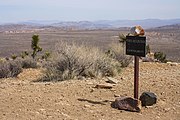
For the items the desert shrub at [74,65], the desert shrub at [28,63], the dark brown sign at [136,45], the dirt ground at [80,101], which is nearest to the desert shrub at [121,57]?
the desert shrub at [74,65]

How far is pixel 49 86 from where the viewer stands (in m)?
10.4

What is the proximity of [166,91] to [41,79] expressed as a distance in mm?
4881

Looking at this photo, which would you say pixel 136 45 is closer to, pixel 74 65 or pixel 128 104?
pixel 128 104

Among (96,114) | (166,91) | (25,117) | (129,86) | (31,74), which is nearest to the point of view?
(25,117)

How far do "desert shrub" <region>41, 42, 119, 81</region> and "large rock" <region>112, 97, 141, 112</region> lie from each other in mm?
4281

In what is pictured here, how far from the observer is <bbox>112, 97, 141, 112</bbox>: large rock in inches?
316

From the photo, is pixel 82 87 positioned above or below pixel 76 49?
below

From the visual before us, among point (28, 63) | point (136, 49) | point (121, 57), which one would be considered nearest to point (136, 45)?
point (136, 49)

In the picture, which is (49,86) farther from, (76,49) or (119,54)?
(119,54)

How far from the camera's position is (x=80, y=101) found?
852 cm

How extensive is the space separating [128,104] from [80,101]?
1.20 meters

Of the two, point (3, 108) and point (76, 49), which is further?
point (76, 49)

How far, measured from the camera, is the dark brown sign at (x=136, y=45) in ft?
27.1

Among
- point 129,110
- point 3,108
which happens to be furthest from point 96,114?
point 3,108
